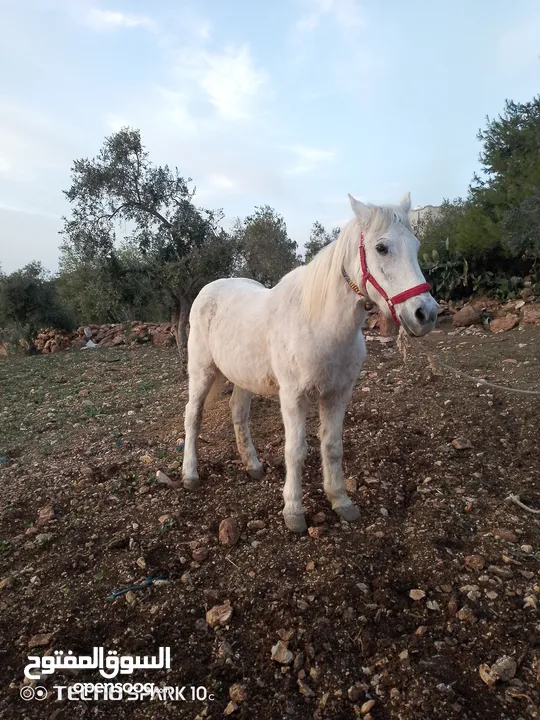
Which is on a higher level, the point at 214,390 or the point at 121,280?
the point at 121,280

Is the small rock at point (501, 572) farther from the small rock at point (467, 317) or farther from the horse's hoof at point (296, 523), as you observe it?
the small rock at point (467, 317)

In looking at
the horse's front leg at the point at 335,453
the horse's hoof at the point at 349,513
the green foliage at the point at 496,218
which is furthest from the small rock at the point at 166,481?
the green foliage at the point at 496,218

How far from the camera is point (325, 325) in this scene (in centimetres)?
296

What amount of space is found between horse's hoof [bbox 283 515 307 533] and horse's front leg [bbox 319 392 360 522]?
0.34 m

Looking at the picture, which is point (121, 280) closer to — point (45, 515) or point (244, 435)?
point (244, 435)

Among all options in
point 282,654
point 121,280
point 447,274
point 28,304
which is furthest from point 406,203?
point 28,304

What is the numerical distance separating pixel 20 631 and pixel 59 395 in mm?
6299

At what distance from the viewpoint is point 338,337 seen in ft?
9.66

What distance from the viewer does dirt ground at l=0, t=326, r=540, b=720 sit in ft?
6.87

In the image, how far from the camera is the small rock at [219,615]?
2504mm

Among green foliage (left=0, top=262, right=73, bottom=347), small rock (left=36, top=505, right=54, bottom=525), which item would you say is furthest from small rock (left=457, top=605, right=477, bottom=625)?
green foliage (left=0, top=262, right=73, bottom=347)

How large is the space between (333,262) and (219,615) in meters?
2.30

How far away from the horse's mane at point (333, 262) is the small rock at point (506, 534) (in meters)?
1.97

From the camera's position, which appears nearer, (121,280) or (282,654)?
A: (282,654)
